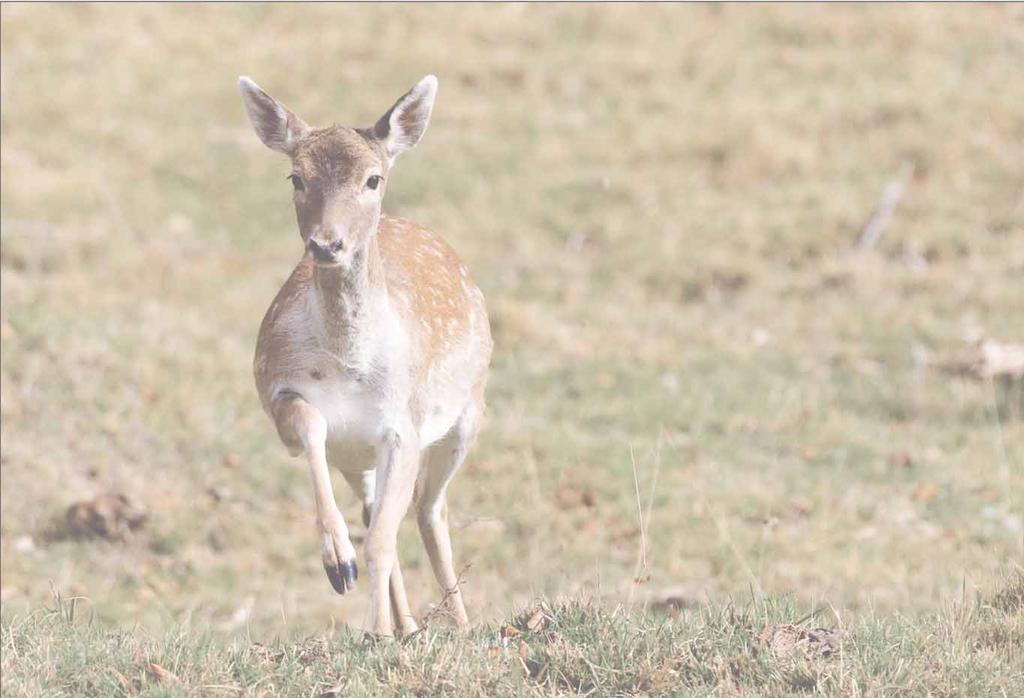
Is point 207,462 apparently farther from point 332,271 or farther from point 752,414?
point 332,271

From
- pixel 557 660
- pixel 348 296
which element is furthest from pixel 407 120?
pixel 557 660

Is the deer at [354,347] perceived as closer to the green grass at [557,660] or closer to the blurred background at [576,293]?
the green grass at [557,660]

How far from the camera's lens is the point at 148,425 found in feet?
34.0

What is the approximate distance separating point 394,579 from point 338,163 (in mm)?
1669

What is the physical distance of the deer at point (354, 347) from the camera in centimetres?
531

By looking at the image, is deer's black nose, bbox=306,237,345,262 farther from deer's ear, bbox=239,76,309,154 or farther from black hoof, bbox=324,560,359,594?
black hoof, bbox=324,560,359,594

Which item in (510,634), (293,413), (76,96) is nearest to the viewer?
(510,634)

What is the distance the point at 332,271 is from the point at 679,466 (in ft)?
17.1

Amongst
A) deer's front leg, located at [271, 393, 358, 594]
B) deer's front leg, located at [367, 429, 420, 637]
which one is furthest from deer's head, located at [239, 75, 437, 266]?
deer's front leg, located at [367, 429, 420, 637]

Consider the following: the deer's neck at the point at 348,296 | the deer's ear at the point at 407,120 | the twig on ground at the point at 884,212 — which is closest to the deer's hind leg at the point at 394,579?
the deer's neck at the point at 348,296

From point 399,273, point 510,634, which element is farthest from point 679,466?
point 510,634

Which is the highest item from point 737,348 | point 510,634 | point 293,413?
point 293,413

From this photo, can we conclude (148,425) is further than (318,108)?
No

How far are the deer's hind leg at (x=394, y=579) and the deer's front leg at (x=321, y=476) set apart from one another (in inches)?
22.4
